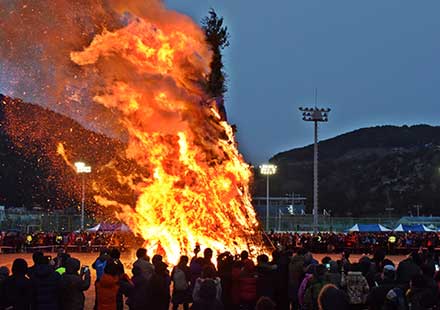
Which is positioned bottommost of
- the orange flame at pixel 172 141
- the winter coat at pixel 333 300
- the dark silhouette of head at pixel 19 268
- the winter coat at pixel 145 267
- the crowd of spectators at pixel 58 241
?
the crowd of spectators at pixel 58 241

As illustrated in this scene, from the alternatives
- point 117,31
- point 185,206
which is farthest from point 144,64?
point 185,206

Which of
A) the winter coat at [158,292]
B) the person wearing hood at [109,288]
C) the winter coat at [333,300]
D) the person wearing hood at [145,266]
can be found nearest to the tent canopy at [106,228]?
the person wearing hood at [145,266]

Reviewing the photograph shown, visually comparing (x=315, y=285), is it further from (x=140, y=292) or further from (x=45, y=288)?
(x=45, y=288)

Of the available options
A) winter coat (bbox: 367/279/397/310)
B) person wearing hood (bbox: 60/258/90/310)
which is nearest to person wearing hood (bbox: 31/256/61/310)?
person wearing hood (bbox: 60/258/90/310)

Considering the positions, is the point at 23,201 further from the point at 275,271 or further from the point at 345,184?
the point at 345,184

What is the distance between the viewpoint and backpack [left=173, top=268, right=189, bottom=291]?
12.0 m

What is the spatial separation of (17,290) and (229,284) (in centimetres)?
425

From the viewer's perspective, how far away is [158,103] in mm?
20953

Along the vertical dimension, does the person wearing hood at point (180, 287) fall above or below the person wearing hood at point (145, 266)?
below

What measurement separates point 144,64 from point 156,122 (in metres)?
1.84

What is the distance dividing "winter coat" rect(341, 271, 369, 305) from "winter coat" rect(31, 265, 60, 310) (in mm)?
4464

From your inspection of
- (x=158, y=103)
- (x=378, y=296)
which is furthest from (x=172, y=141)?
(x=378, y=296)

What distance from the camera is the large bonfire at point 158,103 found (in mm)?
20875

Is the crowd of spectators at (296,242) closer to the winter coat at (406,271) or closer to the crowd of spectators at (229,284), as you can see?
the crowd of spectators at (229,284)
